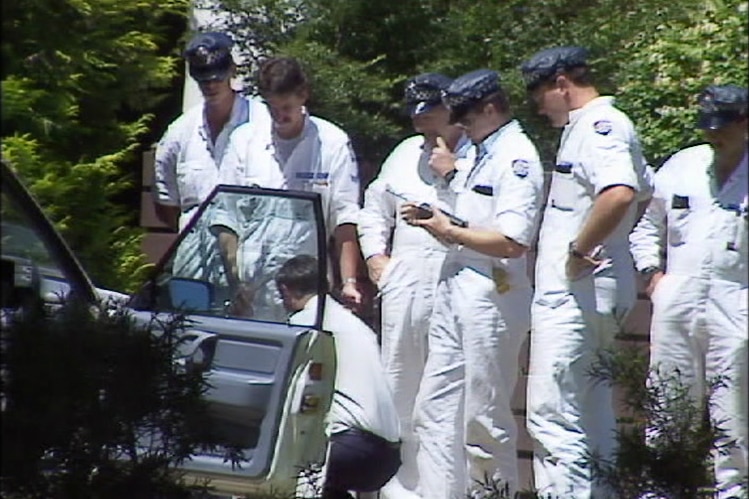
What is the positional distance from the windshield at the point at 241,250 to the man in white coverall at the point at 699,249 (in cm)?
115

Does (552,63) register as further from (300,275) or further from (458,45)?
(458,45)

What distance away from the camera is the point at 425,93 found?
7.17 m

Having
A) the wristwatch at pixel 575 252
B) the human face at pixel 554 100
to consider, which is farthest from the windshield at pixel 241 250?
the human face at pixel 554 100

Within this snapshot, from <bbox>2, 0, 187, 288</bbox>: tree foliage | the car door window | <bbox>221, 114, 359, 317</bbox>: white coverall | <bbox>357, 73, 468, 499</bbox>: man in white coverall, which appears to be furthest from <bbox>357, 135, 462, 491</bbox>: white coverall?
the car door window

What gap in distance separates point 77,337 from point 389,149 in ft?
13.7

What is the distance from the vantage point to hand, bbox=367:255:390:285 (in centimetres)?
714

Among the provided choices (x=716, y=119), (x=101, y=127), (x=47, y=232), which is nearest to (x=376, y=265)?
(x=101, y=127)

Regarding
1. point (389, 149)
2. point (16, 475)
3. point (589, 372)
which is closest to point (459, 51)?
point (389, 149)

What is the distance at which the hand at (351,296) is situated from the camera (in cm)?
691

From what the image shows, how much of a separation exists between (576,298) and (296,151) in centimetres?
129

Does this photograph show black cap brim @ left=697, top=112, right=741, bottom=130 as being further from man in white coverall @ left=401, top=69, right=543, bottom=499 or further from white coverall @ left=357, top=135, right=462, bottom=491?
white coverall @ left=357, top=135, right=462, bottom=491

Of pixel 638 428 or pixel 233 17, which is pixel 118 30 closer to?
pixel 233 17

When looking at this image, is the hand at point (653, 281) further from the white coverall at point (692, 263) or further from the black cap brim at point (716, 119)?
the black cap brim at point (716, 119)

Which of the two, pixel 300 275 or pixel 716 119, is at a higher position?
pixel 716 119
